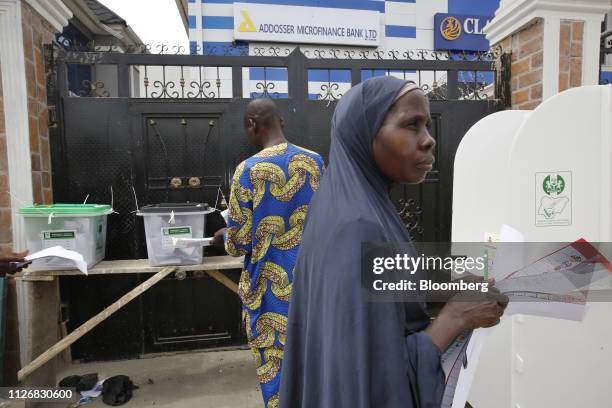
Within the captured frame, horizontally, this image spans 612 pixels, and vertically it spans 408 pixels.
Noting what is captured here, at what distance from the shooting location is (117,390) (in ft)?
9.39

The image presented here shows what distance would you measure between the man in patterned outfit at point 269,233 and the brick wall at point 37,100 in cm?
184

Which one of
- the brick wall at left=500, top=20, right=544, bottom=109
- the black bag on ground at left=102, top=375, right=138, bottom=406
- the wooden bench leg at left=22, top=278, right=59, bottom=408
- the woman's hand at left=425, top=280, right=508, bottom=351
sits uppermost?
the brick wall at left=500, top=20, right=544, bottom=109

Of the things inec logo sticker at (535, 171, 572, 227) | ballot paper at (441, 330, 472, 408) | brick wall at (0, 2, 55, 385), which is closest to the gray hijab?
ballot paper at (441, 330, 472, 408)

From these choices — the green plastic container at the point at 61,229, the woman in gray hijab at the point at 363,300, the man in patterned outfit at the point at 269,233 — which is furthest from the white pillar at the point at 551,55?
the green plastic container at the point at 61,229

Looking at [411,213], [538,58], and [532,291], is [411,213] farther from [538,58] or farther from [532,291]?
[532,291]

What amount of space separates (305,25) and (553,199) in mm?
7061

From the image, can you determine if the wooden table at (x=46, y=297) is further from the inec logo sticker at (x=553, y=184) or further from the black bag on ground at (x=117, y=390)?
the inec logo sticker at (x=553, y=184)

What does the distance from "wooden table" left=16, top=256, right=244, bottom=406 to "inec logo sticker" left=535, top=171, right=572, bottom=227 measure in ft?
6.28

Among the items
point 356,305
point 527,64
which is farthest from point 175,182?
point 527,64

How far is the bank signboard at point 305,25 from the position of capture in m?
7.61

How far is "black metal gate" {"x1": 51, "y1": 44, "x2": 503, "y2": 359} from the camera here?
10.6 feet

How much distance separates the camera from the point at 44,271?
8.75ft

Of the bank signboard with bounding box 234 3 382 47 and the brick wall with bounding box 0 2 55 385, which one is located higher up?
the bank signboard with bounding box 234 3 382 47

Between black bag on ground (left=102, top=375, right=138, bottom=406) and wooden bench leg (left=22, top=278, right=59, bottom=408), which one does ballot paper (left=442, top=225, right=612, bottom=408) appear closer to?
black bag on ground (left=102, top=375, right=138, bottom=406)
